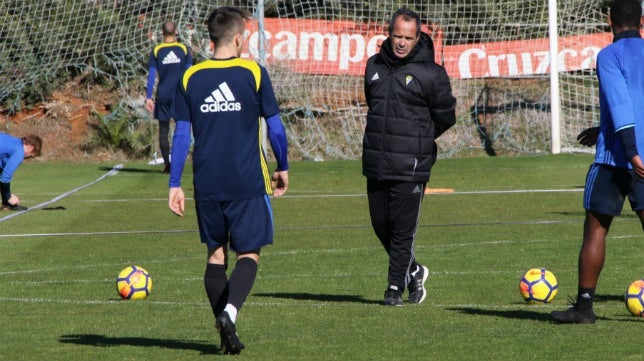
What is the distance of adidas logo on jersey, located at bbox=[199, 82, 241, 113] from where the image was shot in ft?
21.8

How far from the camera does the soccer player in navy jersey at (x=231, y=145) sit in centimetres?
665

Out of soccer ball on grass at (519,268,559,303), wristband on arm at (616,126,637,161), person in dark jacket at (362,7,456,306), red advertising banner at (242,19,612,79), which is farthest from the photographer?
red advertising banner at (242,19,612,79)

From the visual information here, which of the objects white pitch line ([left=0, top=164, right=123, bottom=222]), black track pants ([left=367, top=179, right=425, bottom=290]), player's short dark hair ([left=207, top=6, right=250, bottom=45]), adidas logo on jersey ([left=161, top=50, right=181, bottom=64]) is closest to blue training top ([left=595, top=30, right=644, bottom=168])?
black track pants ([left=367, top=179, right=425, bottom=290])

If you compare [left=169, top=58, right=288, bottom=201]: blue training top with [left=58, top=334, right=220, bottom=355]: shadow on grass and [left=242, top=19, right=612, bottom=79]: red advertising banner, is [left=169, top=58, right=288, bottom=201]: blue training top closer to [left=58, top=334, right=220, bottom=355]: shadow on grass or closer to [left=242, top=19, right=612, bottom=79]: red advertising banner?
[left=58, top=334, right=220, bottom=355]: shadow on grass

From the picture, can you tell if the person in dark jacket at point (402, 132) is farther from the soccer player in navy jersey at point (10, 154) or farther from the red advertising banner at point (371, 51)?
the red advertising banner at point (371, 51)

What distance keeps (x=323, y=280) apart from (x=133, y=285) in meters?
1.68

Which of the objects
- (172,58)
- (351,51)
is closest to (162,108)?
(172,58)

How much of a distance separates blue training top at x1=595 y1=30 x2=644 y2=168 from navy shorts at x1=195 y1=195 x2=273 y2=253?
6.90 ft

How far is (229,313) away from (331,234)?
271 inches

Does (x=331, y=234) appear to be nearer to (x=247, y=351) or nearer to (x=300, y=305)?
(x=300, y=305)

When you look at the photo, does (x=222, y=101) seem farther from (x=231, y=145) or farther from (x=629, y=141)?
(x=629, y=141)

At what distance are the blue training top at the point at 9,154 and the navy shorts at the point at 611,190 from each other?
973 cm

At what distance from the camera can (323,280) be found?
10062 mm

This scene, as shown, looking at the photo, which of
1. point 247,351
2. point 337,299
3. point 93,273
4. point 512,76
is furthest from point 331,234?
point 512,76
